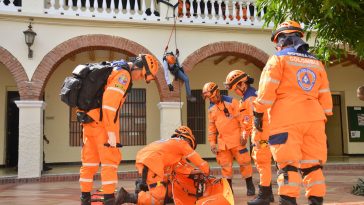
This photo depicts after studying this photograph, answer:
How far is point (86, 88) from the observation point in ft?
14.8

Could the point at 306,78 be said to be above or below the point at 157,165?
above

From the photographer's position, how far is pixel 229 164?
605 centimetres

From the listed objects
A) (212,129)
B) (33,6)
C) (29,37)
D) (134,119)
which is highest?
(33,6)

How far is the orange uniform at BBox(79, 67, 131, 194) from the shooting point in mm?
4309

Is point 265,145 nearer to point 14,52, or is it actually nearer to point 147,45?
point 147,45

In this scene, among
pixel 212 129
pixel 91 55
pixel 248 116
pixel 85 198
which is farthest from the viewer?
pixel 91 55

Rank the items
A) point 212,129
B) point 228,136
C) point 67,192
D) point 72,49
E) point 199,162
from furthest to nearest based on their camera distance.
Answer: point 72,49 → point 67,192 → point 212,129 → point 228,136 → point 199,162

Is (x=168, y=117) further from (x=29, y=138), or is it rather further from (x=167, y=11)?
(x=29, y=138)

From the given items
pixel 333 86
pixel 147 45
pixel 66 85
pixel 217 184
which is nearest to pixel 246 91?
pixel 217 184

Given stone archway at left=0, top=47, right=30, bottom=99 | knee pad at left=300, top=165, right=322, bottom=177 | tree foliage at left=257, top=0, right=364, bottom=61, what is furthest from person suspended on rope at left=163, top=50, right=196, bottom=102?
knee pad at left=300, top=165, right=322, bottom=177

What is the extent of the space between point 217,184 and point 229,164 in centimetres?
144

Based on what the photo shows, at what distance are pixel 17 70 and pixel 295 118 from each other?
26.0 ft

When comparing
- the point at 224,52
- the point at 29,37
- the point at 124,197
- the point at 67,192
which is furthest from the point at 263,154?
the point at 29,37

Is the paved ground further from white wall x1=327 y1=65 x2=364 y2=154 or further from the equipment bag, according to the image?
white wall x1=327 y1=65 x2=364 y2=154
